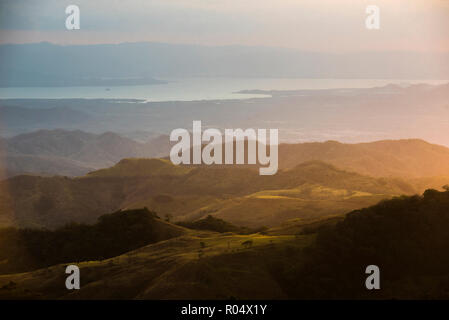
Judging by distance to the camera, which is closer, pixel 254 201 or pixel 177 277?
pixel 177 277

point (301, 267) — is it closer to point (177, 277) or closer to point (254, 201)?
point (177, 277)

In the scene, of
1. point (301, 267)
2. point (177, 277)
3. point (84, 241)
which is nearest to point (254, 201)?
point (84, 241)

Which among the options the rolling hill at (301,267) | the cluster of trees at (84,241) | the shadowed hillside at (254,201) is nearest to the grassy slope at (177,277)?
the rolling hill at (301,267)

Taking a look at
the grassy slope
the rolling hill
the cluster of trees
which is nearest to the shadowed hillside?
the cluster of trees

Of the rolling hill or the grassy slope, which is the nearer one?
the grassy slope

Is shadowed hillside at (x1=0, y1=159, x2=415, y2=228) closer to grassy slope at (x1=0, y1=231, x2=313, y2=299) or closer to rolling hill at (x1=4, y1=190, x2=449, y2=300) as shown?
rolling hill at (x1=4, y1=190, x2=449, y2=300)

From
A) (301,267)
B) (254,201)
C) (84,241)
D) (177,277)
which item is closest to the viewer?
(177,277)

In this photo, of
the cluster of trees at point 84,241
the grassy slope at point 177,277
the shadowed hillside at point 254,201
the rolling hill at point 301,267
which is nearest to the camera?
the grassy slope at point 177,277

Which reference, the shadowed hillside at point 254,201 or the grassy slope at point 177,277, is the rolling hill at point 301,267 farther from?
the shadowed hillside at point 254,201
